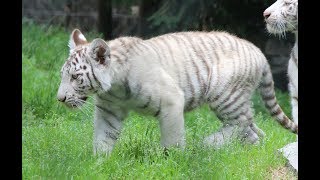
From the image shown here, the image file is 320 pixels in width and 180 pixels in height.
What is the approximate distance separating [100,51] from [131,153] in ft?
2.57

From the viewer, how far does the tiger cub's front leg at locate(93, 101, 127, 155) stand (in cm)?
527

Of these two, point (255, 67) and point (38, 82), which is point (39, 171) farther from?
point (38, 82)

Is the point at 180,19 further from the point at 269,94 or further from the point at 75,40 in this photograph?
the point at 75,40

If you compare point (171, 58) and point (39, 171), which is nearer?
point (39, 171)

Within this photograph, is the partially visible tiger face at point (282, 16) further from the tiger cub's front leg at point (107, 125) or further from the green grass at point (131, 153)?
the tiger cub's front leg at point (107, 125)

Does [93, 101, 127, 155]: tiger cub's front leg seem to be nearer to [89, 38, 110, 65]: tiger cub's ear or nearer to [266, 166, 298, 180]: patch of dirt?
[89, 38, 110, 65]: tiger cub's ear

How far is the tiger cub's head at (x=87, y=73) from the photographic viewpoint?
16.3ft

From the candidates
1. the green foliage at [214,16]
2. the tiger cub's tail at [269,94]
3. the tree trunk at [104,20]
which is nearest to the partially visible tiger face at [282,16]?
the tiger cub's tail at [269,94]

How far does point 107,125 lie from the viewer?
5.31 metres

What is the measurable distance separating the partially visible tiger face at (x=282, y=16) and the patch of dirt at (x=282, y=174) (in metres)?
1.06

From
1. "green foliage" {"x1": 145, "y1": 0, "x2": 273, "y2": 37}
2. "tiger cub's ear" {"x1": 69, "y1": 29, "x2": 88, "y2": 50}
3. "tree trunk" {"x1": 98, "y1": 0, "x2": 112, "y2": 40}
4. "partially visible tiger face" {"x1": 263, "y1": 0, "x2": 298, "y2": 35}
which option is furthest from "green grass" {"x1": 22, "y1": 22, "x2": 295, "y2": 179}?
"tree trunk" {"x1": 98, "y1": 0, "x2": 112, "y2": 40}

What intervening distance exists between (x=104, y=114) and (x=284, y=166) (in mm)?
1434
